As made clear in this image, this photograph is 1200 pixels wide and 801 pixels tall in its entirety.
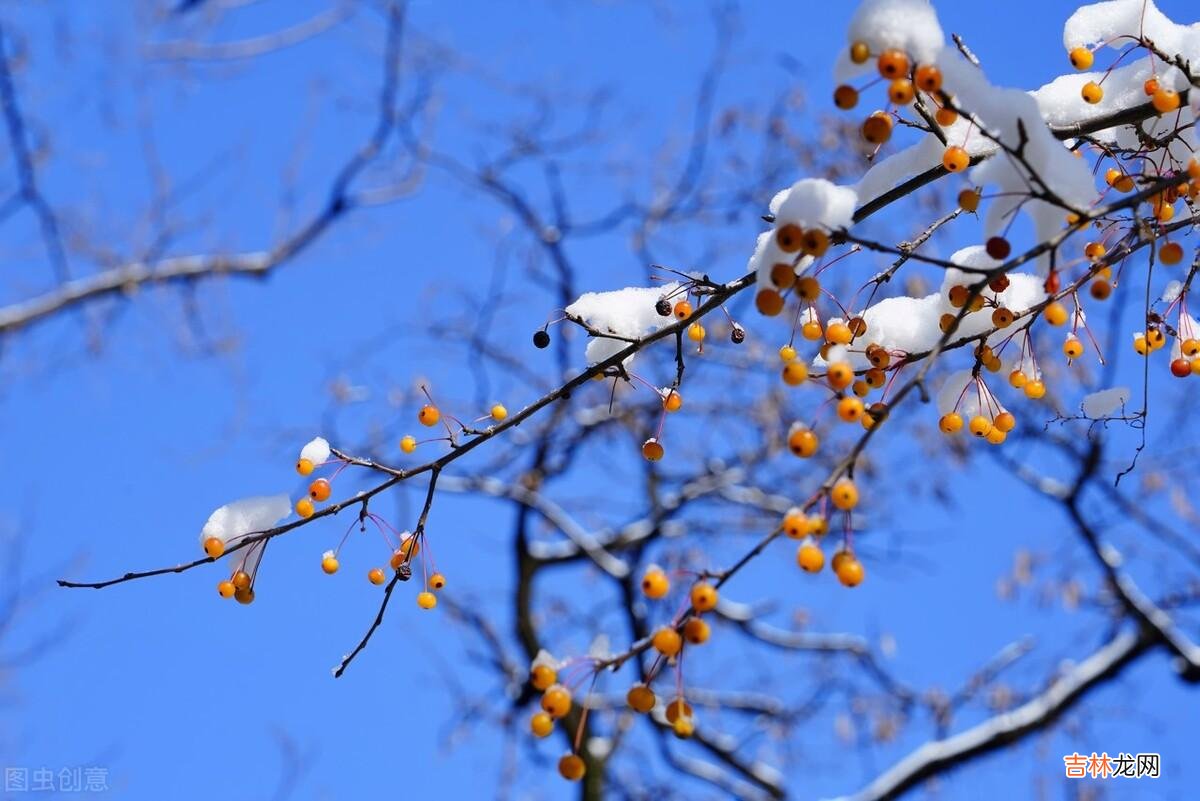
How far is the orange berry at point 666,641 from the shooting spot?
1066 millimetres

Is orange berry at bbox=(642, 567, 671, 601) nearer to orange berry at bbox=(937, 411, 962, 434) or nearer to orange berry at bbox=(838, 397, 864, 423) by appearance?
orange berry at bbox=(838, 397, 864, 423)

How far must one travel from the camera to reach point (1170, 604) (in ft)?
22.4

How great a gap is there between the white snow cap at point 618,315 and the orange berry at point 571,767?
2.11 feet

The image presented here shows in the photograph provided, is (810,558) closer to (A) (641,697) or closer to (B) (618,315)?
(A) (641,697)

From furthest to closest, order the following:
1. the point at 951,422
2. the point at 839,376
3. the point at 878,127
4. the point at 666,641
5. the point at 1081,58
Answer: the point at 951,422 < the point at 1081,58 < the point at 878,127 < the point at 839,376 < the point at 666,641

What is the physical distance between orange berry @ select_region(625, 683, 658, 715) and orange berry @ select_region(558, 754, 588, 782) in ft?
0.38

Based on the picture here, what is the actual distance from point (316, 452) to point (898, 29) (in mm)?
1123

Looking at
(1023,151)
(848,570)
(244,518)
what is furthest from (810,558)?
(244,518)

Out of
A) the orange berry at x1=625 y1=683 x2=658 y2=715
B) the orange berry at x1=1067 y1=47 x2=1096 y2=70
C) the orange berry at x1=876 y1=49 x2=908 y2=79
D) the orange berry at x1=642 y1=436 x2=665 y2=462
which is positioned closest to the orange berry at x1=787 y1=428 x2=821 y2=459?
the orange berry at x1=625 y1=683 x2=658 y2=715

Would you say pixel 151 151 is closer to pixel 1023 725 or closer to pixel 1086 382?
pixel 1086 382

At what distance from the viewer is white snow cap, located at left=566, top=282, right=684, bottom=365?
1632 mm

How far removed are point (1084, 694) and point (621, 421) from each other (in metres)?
3.83

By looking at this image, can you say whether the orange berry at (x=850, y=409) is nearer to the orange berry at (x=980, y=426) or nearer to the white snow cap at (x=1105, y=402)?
the orange berry at (x=980, y=426)

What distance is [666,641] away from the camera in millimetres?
1070
